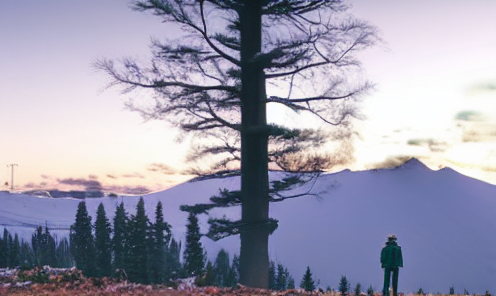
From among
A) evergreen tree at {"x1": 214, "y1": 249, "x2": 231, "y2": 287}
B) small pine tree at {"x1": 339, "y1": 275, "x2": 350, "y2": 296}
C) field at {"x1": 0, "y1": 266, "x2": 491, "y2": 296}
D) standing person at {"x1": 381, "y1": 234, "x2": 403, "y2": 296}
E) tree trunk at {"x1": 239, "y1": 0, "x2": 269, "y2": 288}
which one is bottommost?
evergreen tree at {"x1": 214, "y1": 249, "x2": 231, "y2": 287}

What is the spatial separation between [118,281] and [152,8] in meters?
11.1

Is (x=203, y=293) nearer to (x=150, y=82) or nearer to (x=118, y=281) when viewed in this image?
(x=118, y=281)

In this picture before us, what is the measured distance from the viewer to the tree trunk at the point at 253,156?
82.1 feet

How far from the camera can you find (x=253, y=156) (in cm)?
2528

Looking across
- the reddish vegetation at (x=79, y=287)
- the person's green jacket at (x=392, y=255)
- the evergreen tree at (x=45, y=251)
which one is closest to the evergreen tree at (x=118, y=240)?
the evergreen tree at (x=45, y=251)

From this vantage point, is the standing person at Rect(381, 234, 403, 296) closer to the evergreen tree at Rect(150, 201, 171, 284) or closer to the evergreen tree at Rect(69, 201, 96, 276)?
the evergreen tree at Rect(150, 201, 171, 284)

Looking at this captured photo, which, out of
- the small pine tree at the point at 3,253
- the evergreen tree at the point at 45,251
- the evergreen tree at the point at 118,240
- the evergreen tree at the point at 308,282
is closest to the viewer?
the evergreen tree at the point at 308,282

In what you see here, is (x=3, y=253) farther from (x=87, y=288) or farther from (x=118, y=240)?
(x=87, y=288)

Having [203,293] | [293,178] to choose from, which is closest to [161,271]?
[293,178]

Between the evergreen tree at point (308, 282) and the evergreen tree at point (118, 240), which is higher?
the evergreen tree at point (118, 240)

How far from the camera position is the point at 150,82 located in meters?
26.1

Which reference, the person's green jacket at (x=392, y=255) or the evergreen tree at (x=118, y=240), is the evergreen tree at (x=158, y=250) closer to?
the evergreen tree at (x=118, y=240)

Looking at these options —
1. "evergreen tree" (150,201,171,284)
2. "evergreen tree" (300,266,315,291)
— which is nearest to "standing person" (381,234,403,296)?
"evergreen tree" (300,266,315,291)

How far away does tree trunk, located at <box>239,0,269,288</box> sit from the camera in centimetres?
2502
